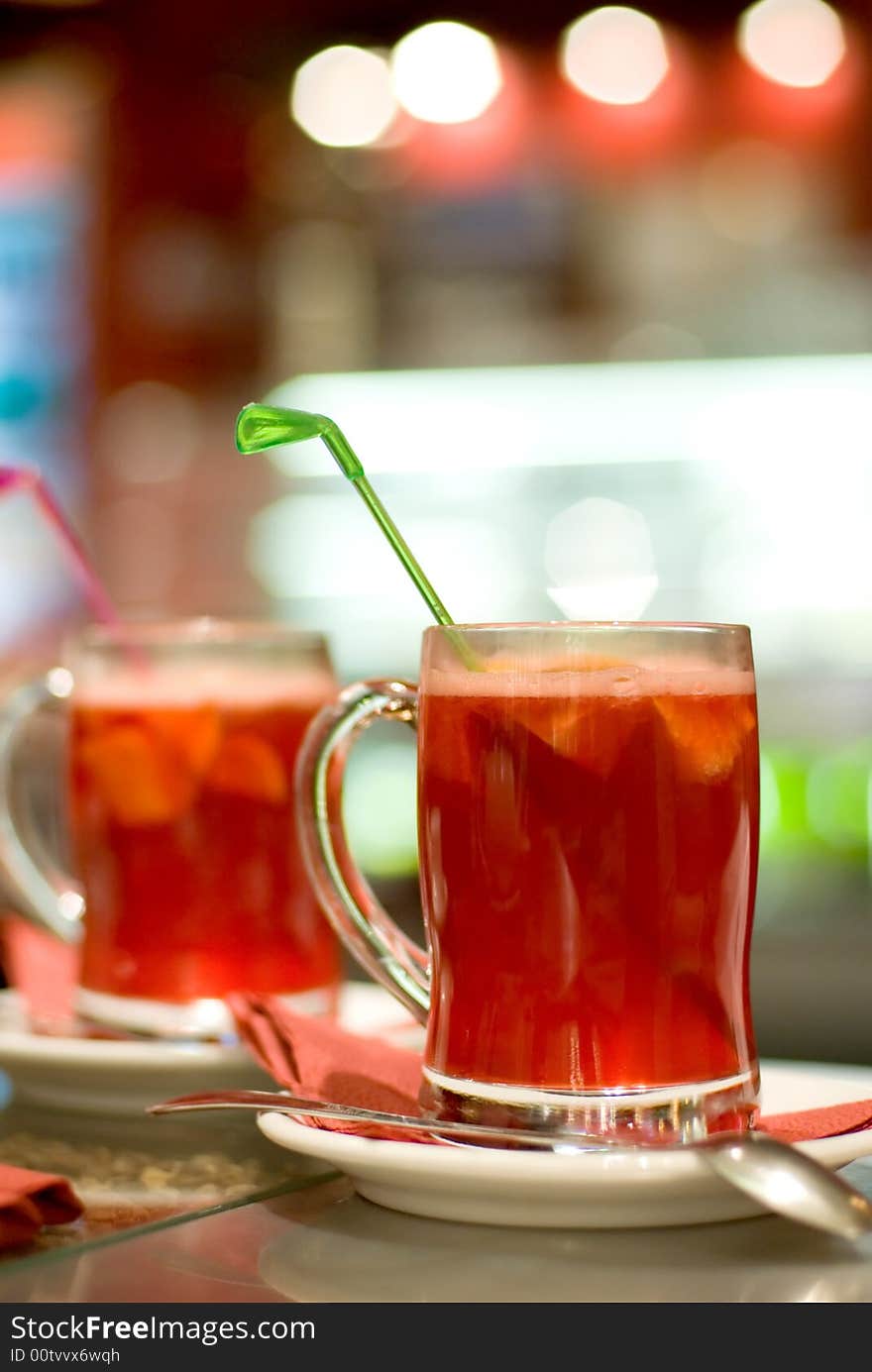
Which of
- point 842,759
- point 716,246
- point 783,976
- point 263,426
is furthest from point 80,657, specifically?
point 716,246

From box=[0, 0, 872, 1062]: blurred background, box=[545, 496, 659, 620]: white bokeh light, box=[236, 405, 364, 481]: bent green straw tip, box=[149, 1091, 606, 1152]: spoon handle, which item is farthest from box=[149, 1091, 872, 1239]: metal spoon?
box=[545, 496, 659, 620]: white bokeh light

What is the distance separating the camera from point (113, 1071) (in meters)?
0.85

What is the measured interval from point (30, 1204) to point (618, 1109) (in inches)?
8.7

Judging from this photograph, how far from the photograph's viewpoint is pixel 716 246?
11.0ft

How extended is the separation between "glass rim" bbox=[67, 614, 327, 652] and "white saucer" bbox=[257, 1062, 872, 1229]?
37cm

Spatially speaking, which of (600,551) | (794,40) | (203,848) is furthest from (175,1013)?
(794,40)

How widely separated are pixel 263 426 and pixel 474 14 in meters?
2.98

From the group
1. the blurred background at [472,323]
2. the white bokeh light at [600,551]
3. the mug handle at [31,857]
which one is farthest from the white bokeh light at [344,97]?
the mug handle at [31,857]

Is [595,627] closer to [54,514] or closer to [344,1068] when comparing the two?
[344,1068]

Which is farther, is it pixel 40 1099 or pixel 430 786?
pixel 40 1099

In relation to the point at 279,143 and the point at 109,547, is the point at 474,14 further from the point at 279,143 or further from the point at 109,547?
the point at 109,547

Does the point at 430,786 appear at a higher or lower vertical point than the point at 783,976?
higher

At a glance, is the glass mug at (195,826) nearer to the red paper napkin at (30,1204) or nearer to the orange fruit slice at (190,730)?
the orange fruit slice at (190,730)

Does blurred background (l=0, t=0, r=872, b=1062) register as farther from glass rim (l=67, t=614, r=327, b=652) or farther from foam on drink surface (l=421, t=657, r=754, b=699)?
foam on drink surface (l=421, t=657, r=754, b=699)
